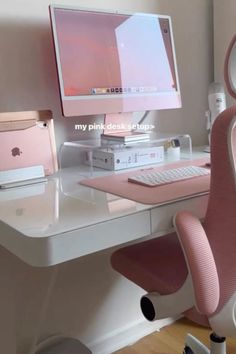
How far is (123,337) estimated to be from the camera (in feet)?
5.87

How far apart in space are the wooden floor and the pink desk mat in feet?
2.65

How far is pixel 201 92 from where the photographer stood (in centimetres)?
201

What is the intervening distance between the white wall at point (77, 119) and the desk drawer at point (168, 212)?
0.66 meters

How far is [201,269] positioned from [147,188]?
0.32m

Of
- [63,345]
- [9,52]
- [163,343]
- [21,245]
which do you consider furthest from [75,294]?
[9,52]

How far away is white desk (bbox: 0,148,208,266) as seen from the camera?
2.82 ft

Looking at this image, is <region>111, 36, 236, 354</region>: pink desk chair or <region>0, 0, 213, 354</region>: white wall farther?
<region>0, 0, 213, 354</region>: white wall

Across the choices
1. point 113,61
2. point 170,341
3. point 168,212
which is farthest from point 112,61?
point 170,341

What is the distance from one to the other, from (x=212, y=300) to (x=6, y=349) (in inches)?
33.2

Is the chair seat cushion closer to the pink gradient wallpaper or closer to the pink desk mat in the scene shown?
the pink desk mat

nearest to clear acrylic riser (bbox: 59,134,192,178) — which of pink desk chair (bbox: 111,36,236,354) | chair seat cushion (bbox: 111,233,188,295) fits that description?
chair seat cushion (bbox: 111,233,188,295)

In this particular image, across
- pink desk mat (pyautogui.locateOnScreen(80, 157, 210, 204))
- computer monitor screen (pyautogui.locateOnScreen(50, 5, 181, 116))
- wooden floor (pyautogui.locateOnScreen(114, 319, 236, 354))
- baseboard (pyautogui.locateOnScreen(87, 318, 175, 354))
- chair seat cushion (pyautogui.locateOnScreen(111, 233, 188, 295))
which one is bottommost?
wooden floor (pyautogui.locateOnScreen(114, 319, 236, 354))

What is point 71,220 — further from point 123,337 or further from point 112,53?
point 123,337

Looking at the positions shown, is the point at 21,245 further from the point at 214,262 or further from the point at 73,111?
the point at 73,111
